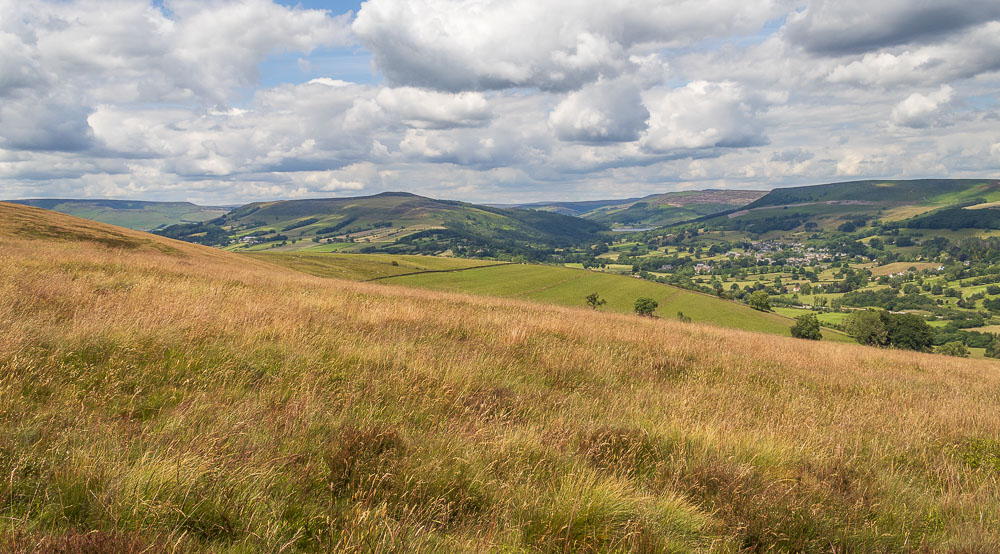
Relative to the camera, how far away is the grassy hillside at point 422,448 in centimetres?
309

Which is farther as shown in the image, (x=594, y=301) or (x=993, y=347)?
(x=993, y=347)

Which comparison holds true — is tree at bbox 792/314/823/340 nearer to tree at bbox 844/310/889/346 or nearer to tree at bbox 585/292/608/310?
tree at bbox 844/310/889/346

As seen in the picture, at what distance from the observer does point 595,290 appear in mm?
107312

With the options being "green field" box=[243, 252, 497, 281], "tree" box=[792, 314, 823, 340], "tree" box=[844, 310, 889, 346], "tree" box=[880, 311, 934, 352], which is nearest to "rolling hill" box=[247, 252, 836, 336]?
"green field" box=[243, 252, 497, 281]

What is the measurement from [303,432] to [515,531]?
2280mm

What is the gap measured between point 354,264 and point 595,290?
60.3 m

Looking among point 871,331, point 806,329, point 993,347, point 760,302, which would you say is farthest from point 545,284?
point 993,347

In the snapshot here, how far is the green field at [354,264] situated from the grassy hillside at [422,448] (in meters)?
84.0

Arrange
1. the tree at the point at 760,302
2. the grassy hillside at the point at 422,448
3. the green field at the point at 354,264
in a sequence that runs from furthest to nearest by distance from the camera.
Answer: the tree at the point at 760,302 → the green field at the point at 354,264 → the grassy hillside at the point at 422,448

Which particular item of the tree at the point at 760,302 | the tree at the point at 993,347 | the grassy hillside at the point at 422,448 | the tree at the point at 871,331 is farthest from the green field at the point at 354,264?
the tree at the point at 993,347

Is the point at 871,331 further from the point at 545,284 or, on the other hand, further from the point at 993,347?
the point at 545,284

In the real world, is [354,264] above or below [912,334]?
above

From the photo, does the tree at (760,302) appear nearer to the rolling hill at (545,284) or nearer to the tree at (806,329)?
the rolling hill at (545,284)

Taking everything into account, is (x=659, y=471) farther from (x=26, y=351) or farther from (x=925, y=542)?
(x=26, y=351)
